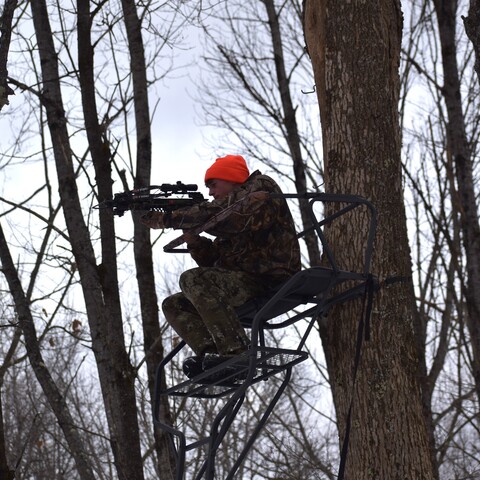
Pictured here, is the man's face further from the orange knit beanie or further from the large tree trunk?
the large tree trunk

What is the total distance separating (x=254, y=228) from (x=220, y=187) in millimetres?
405

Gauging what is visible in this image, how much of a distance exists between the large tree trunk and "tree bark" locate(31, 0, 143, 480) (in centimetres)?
308

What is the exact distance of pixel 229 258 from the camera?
4285mm

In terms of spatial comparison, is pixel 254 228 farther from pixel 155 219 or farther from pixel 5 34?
pixel 5 34

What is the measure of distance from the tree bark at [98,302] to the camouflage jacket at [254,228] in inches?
123

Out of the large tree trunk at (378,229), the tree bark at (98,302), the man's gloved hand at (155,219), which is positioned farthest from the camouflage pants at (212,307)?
the tree bark at (98,302)

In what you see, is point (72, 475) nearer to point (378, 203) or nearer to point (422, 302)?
point (422, 302)

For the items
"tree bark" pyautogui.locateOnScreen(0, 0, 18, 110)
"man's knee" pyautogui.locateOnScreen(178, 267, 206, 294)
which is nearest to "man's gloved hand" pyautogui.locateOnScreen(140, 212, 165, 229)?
"man's knee" pyautogui.locateOnScreen(178, 267, 206, 294)

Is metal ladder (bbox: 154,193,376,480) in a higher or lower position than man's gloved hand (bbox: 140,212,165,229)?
lower

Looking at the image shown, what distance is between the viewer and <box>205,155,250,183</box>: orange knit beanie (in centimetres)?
430

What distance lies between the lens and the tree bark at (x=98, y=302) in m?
7.07

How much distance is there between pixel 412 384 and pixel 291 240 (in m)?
0.94

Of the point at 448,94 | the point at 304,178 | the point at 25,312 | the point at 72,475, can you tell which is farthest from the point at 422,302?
the point at 72,475

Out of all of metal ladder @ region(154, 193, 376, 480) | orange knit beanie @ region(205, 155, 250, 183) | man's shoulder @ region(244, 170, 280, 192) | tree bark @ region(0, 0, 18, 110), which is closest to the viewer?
metal ladder @ region(154, 193, 376, 480)
